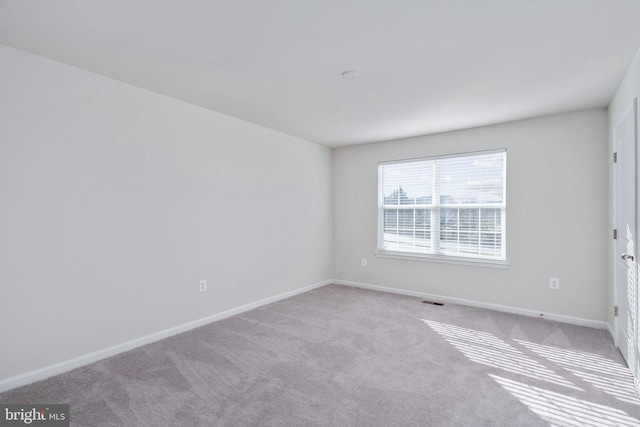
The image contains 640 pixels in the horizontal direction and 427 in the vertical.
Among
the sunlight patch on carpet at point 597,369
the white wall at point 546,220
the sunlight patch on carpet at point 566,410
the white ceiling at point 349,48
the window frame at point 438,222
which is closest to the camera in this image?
the white ceiling at point 349,48

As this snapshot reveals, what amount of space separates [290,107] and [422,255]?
9.15 feet

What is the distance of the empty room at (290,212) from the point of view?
1.99 metres

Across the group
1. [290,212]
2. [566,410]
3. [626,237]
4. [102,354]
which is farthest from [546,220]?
[102,354]

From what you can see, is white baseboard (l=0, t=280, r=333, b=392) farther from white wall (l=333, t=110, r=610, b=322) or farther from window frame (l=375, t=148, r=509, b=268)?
white wall (l=333, t=110, r=610, b=322)

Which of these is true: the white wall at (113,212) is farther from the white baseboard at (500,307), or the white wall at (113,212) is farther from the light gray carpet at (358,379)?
the white baseboard at (500,307)

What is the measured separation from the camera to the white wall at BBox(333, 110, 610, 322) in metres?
3.49

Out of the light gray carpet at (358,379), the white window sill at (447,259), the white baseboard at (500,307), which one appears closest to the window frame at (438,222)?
the white window sill at (447,259)

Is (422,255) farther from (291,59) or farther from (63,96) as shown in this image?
(63,96)

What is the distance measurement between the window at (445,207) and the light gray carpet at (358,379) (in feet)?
3.79

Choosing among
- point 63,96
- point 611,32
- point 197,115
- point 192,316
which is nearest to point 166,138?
point 197,115

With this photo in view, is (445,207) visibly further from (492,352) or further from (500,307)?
(492,352)

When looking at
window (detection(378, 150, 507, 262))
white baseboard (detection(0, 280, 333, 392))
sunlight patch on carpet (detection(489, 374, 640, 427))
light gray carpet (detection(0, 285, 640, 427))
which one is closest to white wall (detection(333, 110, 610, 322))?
window (detection(378, 150, 507, 262))

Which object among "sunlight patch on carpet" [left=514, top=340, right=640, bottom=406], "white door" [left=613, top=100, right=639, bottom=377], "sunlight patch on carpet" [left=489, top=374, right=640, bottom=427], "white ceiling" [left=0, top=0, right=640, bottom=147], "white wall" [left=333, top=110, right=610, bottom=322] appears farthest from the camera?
"white wall" [left=333, top=110, right=610, bottom=322]
